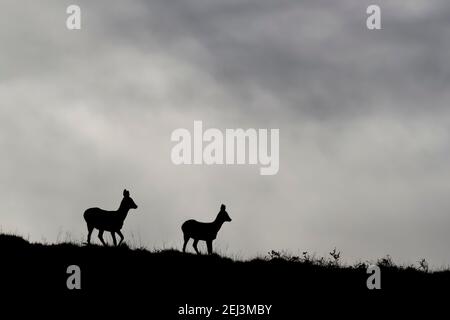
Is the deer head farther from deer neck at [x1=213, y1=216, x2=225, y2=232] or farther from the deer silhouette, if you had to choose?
deer neck at [x1=213, y1=216, x2=225, y2=232]

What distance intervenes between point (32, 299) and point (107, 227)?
6338 millimetres

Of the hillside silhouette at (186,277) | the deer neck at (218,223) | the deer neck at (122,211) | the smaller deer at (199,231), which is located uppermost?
the deer neck at (122,211)

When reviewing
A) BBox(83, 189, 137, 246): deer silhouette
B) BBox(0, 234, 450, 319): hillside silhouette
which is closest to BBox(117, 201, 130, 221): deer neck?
BBox(83, 189, 137, 246): deer silhouette

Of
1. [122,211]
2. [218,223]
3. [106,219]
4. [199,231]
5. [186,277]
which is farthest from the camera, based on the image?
[218,223]

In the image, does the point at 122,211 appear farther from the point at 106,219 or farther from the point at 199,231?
the point at 199,231

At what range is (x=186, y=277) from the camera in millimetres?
21984

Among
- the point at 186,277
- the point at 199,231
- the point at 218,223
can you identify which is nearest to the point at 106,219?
the point at 199,231

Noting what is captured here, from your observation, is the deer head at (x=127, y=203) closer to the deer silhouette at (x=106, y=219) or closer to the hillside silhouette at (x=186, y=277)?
the deer silhouette at (x=106, y=219)

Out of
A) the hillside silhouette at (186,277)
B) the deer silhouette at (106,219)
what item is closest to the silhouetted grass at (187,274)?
the hillside silhouette at (186,277)

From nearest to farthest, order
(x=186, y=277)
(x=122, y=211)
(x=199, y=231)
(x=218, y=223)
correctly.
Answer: (x=186, y=277) < (x=199, y=231) < (x=122, y=211) < (x=218, y=223)

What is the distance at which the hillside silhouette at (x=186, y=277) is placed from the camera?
20984 mm

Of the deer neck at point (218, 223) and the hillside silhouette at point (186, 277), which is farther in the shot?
the deer neck at point (218, 223)
